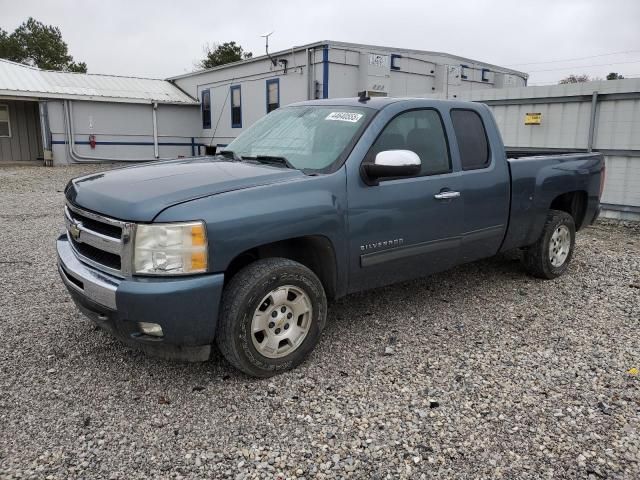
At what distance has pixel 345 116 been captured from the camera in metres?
4.26

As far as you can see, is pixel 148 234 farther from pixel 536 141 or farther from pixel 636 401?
pixel 536 141

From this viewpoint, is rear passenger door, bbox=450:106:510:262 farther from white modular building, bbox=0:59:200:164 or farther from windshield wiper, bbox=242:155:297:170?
white modular building, bbox=0:59:200:164

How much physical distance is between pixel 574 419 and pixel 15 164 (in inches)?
920

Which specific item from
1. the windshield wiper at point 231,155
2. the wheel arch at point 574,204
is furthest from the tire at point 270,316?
the wheel arch at point 574,204

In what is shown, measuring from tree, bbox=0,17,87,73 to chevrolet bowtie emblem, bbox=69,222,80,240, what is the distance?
173 feet

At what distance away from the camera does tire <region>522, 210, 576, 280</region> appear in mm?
5637

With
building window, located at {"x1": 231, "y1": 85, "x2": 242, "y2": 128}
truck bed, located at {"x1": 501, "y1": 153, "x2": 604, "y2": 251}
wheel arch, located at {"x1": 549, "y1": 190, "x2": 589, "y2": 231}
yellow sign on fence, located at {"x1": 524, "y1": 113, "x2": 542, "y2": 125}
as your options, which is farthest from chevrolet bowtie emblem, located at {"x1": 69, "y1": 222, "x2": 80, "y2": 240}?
building window, located at {"x1": 231, "y1": 85, "x2": 242, "y2": 128}

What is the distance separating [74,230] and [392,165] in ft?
7.23

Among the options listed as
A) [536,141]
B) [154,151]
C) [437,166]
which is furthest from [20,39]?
[437,166]

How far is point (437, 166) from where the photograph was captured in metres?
4.45

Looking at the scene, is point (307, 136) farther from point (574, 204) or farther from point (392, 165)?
point (574, 204)

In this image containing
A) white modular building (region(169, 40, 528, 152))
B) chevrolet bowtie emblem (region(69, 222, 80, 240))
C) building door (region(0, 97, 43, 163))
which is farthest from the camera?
building door (region(0, 97, 43, 163))

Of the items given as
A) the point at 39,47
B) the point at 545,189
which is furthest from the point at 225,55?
the point at 545,189

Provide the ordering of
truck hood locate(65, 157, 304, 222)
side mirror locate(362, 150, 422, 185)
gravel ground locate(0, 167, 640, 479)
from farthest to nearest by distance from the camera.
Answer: side mirror locate(362, 150, 422, 185) < truck hood locate(65, 157, 304, 222) < gravel ground locate(0, 167, 640, 479)
